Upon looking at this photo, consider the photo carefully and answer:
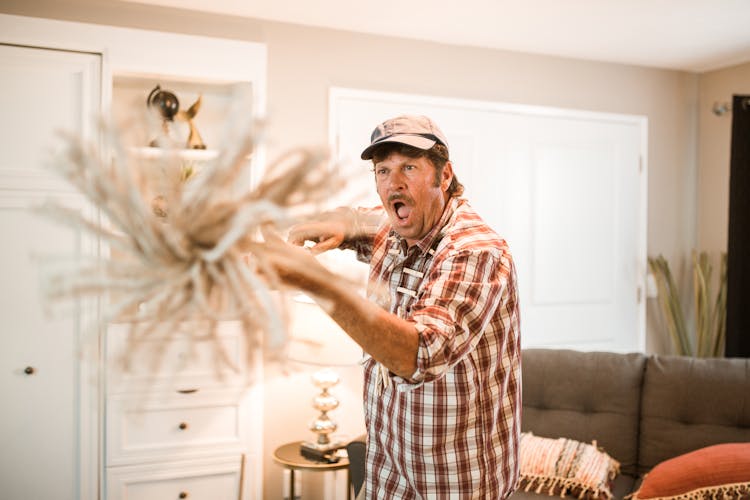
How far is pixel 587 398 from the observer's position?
10.2 feet

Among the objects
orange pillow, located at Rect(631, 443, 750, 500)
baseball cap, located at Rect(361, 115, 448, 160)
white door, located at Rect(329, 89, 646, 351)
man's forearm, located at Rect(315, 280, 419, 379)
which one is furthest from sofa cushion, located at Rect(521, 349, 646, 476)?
man's forearm, located at Rect(315, 280, 419, 379)

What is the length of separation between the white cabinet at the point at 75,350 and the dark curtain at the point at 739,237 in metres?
2.71

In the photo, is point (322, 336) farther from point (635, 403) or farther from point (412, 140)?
point (412, 140)

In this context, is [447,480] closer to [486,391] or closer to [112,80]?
[486,391]

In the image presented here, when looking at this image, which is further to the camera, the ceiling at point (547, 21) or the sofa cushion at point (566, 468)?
the ceiling at point (547, 21)

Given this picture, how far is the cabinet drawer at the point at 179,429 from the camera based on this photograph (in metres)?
3.04

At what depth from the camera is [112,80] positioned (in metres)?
3.17

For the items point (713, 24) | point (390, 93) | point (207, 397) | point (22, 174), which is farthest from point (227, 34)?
point (713, 24)

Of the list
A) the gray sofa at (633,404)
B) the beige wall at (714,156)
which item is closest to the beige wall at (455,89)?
the beige wall at (714,156)

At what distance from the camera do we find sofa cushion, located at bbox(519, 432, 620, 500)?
8.95 ft

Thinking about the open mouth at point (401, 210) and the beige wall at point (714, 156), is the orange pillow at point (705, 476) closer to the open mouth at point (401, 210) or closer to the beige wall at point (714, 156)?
the open mouth at point (401, 210)

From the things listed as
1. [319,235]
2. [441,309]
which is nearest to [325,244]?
[319,235]

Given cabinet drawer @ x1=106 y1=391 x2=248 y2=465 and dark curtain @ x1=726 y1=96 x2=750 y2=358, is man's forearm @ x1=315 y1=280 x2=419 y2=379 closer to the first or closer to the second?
cabinet drawer @ x1=106 y1=391 x2=248 y2=465

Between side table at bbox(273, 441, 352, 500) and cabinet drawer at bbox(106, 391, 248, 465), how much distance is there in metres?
0.21
